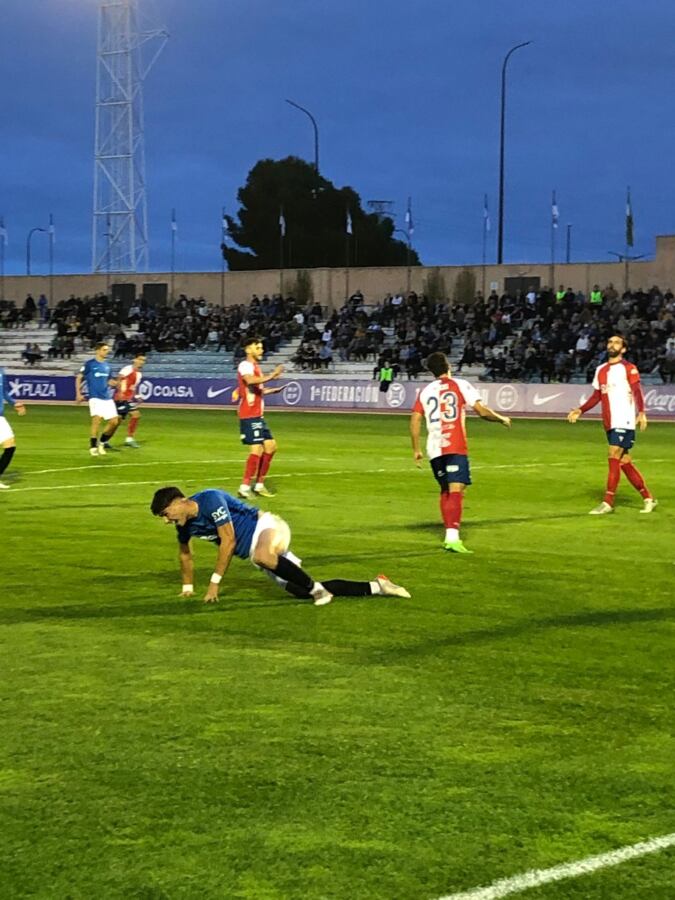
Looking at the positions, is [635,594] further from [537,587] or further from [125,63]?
[125,63]

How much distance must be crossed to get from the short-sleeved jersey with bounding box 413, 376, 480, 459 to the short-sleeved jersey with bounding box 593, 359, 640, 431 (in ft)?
12.9

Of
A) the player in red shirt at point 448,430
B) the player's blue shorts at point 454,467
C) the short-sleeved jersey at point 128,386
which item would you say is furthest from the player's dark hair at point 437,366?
the short-sleeved jersey at point 128,386

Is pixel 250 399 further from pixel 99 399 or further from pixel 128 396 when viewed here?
pixel 128 396

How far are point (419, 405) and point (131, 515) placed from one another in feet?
14.9

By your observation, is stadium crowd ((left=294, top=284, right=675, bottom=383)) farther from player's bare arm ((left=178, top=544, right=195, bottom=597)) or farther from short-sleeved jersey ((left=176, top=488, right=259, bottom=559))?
short-sleeved jersey ((left=176, top=488, right=259, bottom=559))

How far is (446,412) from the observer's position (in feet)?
44.2

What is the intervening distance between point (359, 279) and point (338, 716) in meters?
60.1

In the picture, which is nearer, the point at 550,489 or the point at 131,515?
the point at 131,515

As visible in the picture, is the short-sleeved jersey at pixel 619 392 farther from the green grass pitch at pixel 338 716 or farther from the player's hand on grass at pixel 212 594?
the player's hand on grass at pixel 212 594

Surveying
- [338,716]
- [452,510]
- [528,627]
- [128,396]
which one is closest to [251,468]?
[452,510]

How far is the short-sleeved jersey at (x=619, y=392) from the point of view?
1698 cm

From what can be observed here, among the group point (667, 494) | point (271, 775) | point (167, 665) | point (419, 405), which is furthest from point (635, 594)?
point (667, 494)

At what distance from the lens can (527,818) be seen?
220 inches

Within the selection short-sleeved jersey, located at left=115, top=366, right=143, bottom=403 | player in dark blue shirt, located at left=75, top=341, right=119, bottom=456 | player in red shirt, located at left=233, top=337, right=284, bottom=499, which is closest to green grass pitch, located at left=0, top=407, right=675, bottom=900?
player in red shirt, located at left=233, top=337, right=284, bottom=499
